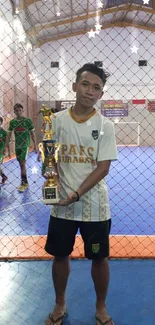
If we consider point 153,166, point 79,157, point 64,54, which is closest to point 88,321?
point 79,157

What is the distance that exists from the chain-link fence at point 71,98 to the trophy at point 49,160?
509 millimetres

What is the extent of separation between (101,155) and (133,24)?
12687 mm

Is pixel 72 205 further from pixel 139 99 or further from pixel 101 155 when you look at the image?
pixel 139 99

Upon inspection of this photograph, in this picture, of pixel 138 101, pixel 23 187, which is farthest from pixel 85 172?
pixel 138 101

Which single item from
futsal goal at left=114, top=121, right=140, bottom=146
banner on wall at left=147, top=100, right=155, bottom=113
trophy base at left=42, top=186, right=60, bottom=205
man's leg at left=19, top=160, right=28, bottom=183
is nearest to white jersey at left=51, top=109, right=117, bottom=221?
trophy base at left=42, top=186, right=60, bottom=205

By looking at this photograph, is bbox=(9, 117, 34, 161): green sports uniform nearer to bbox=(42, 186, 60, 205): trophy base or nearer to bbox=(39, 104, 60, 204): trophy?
bbox=(39, 104, 60, 204): trophy

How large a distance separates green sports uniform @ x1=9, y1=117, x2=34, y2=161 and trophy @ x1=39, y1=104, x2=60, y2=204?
3.37 metres

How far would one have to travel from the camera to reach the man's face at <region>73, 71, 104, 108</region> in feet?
4.72

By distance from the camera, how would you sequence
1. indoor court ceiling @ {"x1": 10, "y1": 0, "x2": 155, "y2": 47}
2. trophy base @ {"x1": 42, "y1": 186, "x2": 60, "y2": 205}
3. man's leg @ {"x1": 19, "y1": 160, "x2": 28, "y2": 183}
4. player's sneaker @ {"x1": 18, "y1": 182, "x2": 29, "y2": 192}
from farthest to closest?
indoor court ceiling @ {"x1": 10, "y1": 0, "x2": 155, "y2": 47} < man's leg @ {"x1": 19, "y1": 160, "x2": 28, "y2": 183} < player's sneaker @ {"x1": 18, "y1": 182, "x2": 29, "y2": 192} < trophy base @ {"x1": 42, "y1": 186, "x2": 60, "y2": 205}

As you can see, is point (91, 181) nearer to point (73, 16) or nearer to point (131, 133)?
point (73, 16)

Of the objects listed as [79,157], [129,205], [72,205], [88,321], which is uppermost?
[79,157]

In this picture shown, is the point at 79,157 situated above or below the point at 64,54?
below

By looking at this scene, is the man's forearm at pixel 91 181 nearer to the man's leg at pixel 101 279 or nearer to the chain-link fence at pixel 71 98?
the man's leg at pixel 101 279

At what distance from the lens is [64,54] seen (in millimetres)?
12812
